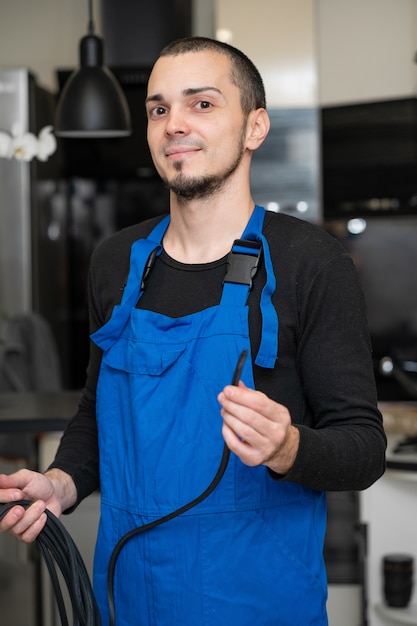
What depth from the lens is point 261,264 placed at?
1.36 m

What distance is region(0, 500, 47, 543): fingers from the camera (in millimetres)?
1271

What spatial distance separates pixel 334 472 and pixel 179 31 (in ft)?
12.6

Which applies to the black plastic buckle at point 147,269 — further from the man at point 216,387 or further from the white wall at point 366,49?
the white wall at point 366,49

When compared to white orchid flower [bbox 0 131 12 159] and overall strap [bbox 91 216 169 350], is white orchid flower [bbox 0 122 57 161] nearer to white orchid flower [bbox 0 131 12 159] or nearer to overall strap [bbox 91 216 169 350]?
white orchid flower [bbox 0 131 12 159]

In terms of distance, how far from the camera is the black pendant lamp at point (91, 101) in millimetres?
2953

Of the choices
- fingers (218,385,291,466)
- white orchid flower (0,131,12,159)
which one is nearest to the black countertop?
white orchid flower (0,131,12,159)

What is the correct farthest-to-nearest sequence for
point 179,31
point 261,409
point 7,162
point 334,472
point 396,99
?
point 179,31
point 7,162
point 396,99
point 334,472
point 261,409

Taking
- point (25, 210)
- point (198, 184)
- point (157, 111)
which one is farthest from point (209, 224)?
point (25, 210)

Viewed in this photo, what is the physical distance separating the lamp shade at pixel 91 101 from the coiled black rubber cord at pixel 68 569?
1845 mm

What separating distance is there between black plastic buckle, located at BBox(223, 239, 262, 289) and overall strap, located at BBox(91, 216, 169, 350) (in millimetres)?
142

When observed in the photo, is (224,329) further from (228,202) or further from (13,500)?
(13,500)

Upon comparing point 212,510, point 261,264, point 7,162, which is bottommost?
point 212,510

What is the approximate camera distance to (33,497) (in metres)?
1.35

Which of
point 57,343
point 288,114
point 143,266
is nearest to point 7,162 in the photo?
point 57,343
